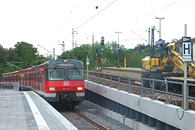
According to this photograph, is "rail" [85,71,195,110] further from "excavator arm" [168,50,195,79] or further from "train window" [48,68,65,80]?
"excavator arm" [168,50,195,79]

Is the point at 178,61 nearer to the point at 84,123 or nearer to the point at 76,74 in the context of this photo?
the point at 76,74

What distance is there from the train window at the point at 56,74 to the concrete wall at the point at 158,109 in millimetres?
3166

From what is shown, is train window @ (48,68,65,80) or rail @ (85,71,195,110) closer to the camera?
rail @ (85,71,195,110)

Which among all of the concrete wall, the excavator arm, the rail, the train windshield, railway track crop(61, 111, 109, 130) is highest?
the excavator arm

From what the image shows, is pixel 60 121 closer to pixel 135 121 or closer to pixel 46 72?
pixel 135 121

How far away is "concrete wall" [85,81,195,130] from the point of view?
8773 millimetres

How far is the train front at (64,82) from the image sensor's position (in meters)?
17.9

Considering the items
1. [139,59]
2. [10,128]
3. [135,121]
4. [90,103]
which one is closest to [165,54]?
[90,103]

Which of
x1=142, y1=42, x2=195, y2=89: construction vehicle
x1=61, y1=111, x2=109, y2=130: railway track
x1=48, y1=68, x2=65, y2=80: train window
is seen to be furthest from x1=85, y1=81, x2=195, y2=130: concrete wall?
x1=142, y1=42, x2=195, y2=89: construction vehicle

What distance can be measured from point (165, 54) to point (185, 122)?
15651 millimetres

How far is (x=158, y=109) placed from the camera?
420 inches

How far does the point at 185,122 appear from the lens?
880 cm

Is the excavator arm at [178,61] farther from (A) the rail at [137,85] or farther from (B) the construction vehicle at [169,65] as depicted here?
(A) the rail at [137,85]

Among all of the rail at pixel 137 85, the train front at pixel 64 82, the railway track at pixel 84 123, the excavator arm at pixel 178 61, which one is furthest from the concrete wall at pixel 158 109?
the excavator arm at pixel 178 61
